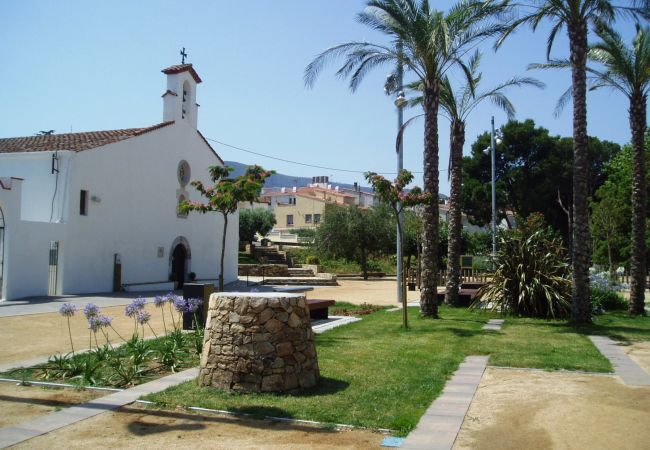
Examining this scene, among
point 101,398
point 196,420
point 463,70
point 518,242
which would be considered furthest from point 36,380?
point 463,70

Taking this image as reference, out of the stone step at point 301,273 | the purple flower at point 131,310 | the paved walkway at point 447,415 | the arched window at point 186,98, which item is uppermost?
the arched window at point 186,98

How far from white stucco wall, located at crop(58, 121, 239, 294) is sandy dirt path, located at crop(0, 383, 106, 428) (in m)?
16.0

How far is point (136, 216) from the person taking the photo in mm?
25766

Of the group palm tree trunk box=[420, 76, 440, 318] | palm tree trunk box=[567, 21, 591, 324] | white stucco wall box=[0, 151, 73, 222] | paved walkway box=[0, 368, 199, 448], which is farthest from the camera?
white stucco wall box=[0, 151, 73, 222]

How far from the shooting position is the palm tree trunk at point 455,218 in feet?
59.2

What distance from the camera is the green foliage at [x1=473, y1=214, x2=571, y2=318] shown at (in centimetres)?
1526

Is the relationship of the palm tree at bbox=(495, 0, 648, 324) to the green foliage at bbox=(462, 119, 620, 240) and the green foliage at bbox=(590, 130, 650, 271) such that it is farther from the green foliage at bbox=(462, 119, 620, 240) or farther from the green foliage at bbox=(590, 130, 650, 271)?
the green foliage at bbox=(462, 119, 620, 240)

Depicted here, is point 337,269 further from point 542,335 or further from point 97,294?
point 542,335

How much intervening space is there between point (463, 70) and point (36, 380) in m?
14.4

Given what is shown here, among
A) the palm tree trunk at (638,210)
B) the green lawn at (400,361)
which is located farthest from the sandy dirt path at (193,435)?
the palm tree trunk at (638,210)

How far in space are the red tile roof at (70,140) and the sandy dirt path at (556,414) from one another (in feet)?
65.6

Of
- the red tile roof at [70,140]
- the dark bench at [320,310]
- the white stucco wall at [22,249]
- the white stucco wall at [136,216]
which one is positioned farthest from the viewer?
the red tile roof at [70,140]

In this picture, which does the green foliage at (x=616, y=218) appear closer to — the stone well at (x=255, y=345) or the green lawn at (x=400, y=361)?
the green lawn at (x=400, y=361)

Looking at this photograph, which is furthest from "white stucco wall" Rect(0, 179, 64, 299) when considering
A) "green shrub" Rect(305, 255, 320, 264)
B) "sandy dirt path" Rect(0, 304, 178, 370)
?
"green shrub" Rect(305, 255, 320, 264)
